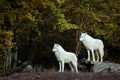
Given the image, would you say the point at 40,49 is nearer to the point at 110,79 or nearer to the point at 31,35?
the point at 31,35

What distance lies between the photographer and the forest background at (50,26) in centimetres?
2244

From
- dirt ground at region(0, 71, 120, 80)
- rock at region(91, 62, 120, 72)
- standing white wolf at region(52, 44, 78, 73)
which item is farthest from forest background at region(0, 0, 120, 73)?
dirt ground at region(0, 71, 120, 80)

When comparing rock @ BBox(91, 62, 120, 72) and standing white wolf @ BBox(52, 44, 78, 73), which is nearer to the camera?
standing white wolf @ BBox(52, 44, 78, 73)

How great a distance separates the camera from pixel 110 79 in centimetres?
1611

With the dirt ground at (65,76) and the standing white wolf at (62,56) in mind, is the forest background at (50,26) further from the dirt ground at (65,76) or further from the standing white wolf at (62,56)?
the dirt ground at (65,76)

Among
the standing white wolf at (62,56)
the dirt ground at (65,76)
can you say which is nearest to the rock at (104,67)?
the standing white wolf at (62,56)

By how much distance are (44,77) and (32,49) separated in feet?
57.2

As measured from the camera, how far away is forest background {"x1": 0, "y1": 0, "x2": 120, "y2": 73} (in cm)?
2244

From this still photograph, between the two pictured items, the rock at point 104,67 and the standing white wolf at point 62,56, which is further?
the rock at point 104,67

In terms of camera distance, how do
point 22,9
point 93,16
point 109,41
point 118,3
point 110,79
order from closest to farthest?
point 110,79, point 22,9, point 93,16, point 118,3, point 109,41

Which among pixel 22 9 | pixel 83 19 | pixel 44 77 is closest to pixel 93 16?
pixel 83 19

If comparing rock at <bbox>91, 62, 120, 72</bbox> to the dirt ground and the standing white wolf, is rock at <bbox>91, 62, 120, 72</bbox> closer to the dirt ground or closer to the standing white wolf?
the standing white wolf

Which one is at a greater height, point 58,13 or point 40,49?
point 58,13

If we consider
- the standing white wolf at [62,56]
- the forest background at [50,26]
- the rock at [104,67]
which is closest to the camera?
the standing white wolf at [62,56]
